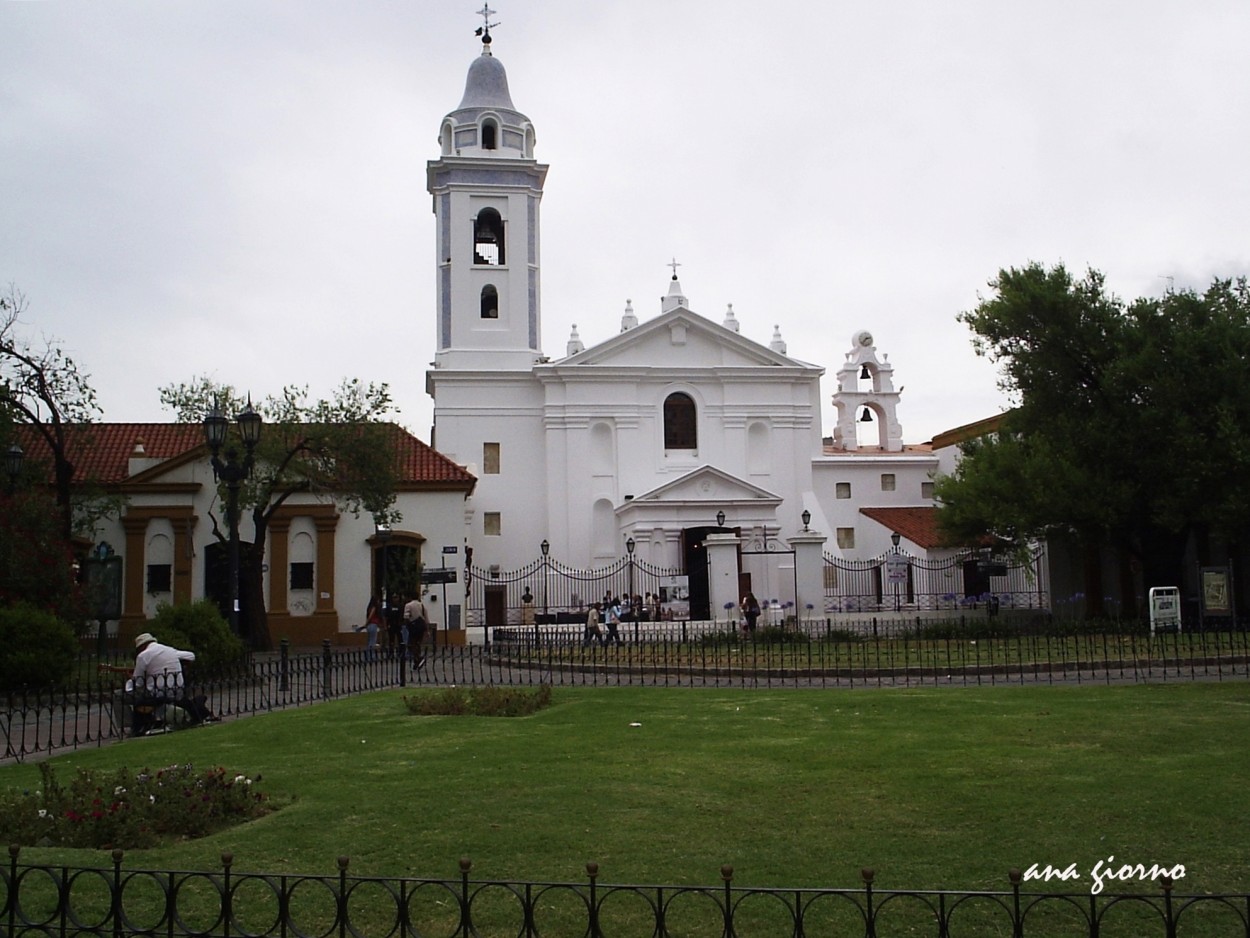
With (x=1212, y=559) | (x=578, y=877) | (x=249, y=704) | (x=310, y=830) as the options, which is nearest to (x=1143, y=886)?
(x=578, y=877)

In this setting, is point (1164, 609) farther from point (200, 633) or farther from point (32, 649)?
point (32, 649)

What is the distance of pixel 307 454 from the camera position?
95.8 ft

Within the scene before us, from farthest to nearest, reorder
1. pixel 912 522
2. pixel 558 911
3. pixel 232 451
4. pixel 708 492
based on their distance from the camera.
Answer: pixel 912 522 → pixel 708 492 → pixel 232 451 → pixel 558 911

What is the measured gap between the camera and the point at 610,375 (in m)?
41.8

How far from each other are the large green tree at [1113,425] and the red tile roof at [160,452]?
47.9ft

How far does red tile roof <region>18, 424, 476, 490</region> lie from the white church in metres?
6.84

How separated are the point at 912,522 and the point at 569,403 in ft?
43.9

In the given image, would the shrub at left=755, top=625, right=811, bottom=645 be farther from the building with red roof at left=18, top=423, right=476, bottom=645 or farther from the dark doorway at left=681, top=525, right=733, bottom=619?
the dark doorway at left=681, top=525, right=733, bottom=619

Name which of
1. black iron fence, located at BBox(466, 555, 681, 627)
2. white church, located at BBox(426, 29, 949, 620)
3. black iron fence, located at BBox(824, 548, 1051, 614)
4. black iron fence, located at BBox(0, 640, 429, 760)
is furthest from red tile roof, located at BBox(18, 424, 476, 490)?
black iron fence, located at BBox(0, 640, 429, 760)

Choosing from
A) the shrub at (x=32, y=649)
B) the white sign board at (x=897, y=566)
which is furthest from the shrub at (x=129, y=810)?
the white sign board at (x=897, y=566)

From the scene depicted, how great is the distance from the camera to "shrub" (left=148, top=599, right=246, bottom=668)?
58.8 ft

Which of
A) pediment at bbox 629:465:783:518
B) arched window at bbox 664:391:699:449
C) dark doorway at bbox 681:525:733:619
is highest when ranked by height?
arched window at bbox 664:391:699:449

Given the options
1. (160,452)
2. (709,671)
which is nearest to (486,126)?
(160,452)

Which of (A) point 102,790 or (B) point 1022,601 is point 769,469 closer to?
(B) point 1022,601
